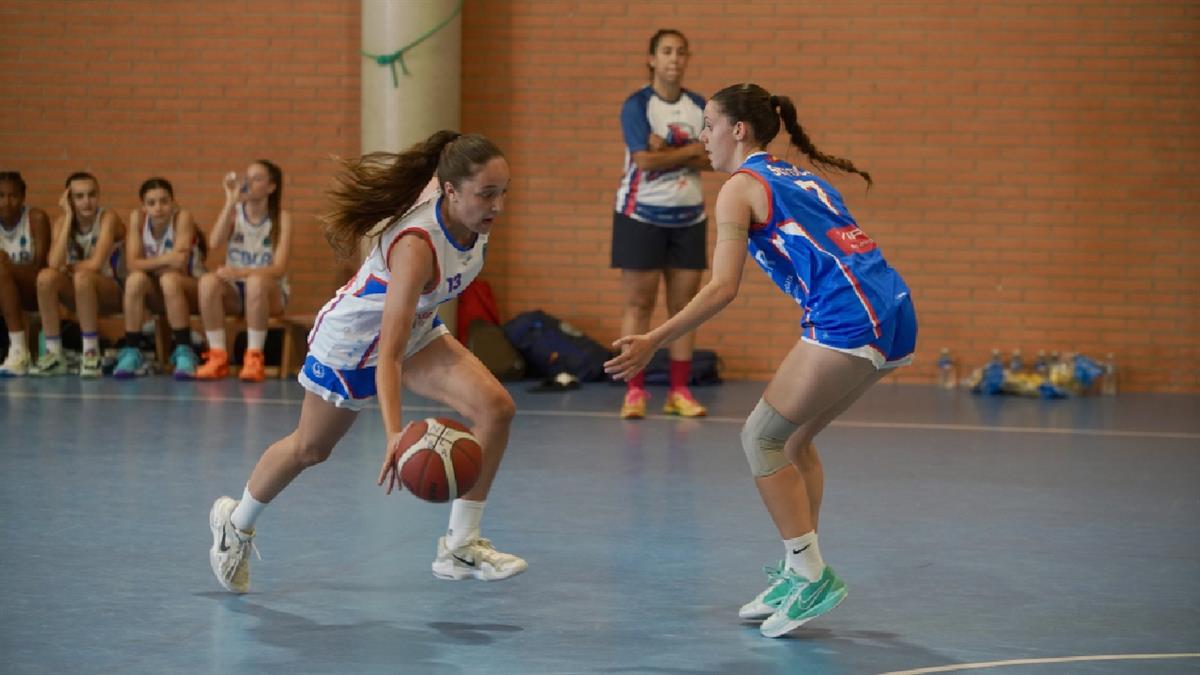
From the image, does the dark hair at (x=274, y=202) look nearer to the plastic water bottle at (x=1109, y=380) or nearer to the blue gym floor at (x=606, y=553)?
the blue gym floor at (x=606, y=553)

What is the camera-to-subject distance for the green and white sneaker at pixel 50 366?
9702mm

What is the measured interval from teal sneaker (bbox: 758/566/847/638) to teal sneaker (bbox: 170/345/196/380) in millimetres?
6469

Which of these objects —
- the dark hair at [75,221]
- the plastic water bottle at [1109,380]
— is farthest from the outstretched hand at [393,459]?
the plastic water bottle at [1109,380]

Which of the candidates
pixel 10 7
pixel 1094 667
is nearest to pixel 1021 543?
pixel 1094 667

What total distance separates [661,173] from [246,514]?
4.35 m

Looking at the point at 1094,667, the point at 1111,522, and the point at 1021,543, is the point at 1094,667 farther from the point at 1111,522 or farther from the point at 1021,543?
the point at 1111,522

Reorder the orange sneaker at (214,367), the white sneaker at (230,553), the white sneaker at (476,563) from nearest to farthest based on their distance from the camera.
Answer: the white sneaker at (230,553) < the white sneaker at (476,563) < the orange sneaker at (214,367)

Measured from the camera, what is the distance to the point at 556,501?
5.88 meters

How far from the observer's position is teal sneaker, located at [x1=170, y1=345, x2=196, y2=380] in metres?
9.70

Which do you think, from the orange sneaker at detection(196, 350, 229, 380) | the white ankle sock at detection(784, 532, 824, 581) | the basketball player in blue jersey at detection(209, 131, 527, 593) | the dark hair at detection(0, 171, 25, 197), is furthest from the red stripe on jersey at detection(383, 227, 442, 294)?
the dark hair at detection(0, 171, 25, 197)

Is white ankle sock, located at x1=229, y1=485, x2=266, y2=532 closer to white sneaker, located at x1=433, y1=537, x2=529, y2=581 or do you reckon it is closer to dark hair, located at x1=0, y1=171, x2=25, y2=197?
white sneaker, located at x1=433, y1=537, x2=529, y2=581

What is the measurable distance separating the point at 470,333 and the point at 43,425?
3231mm

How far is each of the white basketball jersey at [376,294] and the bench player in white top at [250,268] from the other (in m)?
5.42

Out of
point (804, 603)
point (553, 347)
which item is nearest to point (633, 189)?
point (553, 347)
